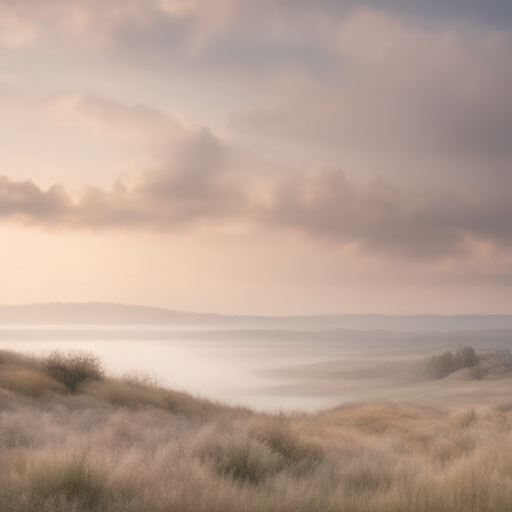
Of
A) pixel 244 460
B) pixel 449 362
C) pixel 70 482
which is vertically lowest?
pixel 449 362

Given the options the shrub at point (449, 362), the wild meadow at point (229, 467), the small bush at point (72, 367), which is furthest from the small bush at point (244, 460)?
the shrub at point (449, 362)

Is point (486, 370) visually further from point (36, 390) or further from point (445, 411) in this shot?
point (36, 390)

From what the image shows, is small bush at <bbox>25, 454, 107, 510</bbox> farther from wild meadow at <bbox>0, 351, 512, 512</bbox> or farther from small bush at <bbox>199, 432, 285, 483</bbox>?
small bush at <bbox>199, 432, 285, 483</bbox>

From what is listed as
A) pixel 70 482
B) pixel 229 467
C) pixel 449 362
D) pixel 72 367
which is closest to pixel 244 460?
pixel 229 467

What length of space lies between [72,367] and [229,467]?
12.8 m

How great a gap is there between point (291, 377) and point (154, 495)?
2782 inches

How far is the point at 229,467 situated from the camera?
24.5ft

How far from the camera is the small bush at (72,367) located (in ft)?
59.0

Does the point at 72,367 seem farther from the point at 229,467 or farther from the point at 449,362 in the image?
the point at 449,362

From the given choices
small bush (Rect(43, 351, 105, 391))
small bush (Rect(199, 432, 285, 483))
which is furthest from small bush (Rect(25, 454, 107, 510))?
→ small bush (Rect(43, 351, 105, 391))

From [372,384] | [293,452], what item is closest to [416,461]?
[293,452]

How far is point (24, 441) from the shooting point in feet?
29.7

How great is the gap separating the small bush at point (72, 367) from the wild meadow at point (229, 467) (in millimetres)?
2835

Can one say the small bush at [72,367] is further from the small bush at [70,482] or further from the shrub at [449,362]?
the shrub at [449,362]
